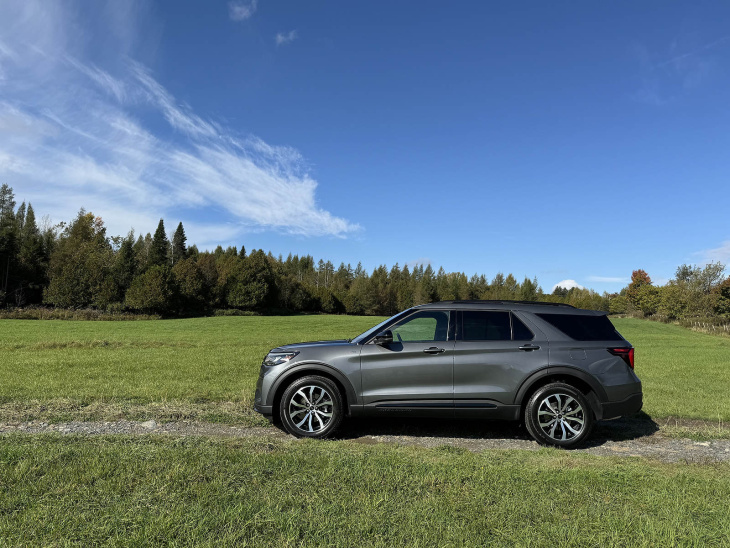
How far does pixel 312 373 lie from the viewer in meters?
6.20

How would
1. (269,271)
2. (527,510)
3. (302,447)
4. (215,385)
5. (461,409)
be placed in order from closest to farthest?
(527,510), (302,447), (461,409), (215,385), (269,271)

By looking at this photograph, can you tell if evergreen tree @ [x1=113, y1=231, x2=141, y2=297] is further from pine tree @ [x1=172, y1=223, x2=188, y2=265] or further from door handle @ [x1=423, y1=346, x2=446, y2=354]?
door handle @ [x1=423, y1=346, x2=446, y2=354]

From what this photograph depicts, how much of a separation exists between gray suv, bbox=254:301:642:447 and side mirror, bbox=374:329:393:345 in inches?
0.5

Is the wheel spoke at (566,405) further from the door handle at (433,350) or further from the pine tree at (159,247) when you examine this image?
the pine tree at (159,247)

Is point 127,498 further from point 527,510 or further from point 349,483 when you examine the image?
point 527,510

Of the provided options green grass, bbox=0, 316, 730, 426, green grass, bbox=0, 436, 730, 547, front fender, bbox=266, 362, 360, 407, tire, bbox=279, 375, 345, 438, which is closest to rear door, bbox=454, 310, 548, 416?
green grass, bbox=0, 436, 730, 547

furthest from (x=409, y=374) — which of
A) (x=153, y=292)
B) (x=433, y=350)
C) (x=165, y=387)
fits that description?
(x=153, y=292)

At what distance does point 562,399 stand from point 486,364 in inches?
42.2

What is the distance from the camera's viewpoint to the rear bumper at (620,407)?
5.85 m

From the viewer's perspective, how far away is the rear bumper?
585 cm

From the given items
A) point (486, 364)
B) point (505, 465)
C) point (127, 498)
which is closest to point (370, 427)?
point (486, 364)

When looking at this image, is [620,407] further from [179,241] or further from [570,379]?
[179,241]

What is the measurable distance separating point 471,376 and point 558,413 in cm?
119

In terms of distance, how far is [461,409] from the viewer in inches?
232
